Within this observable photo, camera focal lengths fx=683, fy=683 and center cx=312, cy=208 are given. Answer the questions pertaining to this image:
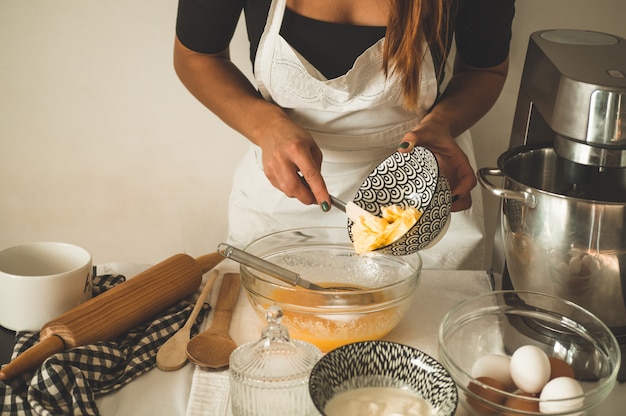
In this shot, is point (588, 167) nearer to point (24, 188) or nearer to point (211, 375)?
point (211, 375)

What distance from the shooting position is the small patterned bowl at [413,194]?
3.02 ft

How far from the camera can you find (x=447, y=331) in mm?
842

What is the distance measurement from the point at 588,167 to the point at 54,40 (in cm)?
143

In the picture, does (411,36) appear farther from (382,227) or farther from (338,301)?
(338,301)

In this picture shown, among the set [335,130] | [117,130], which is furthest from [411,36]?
[117,130]

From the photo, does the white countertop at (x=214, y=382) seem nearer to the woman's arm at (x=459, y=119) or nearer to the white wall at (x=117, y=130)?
the woman's arm at (x=459, y=119)

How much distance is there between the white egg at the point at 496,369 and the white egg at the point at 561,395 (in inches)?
1.9

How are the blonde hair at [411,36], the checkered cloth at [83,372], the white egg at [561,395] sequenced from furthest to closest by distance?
1. the blonde hair at [411,36]
2. the checkered cloth at [83,372]
3. the white egg at [561,395]

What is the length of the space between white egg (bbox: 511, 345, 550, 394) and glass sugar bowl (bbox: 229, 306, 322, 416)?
222 mm

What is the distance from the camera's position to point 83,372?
83 cm

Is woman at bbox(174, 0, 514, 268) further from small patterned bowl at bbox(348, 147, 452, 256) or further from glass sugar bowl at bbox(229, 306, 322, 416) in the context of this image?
glass sugar bowl at bbox(229, 306, 322, 416)

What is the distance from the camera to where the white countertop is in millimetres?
830

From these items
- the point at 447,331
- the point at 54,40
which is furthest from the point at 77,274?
the point at 54,40

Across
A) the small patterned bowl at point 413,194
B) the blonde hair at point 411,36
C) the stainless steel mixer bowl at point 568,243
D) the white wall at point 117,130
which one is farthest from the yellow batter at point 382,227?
the white wall at point 117,130
